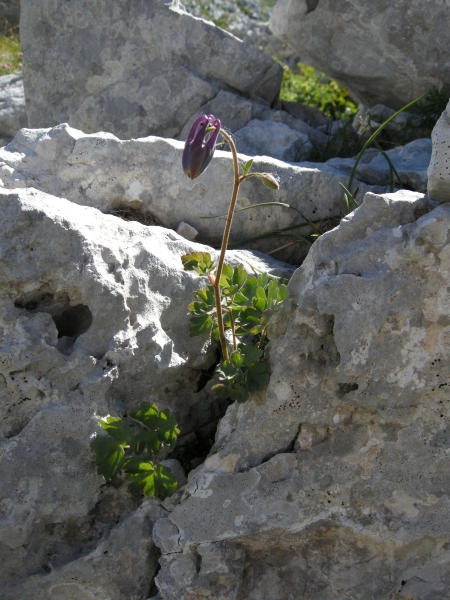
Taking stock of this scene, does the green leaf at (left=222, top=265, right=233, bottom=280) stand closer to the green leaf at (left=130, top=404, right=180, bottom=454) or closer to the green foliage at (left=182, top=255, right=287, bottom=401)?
the green foliage at (left=182, top=255, right=287, bottom=401)

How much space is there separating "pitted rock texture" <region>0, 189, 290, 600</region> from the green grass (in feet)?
15.8

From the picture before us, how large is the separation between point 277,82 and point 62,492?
10.2 feet

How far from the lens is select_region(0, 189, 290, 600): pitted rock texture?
217 cm

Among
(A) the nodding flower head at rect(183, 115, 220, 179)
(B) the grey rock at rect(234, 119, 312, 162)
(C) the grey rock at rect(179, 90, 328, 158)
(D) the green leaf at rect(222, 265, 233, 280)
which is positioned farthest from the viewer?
(C) the grey rock at rect(179, 90, 328, 158)

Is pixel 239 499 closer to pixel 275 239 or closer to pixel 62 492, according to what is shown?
pixel 62 492

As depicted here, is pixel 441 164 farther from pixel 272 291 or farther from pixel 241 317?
pixel 241 317

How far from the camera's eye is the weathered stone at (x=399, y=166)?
3.18 meters

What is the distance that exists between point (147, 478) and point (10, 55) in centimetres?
589

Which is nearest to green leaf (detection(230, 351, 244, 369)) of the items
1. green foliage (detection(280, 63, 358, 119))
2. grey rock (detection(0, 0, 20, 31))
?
green foliage (detection(280, 63, 358, 119))

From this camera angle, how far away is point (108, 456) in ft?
7.02

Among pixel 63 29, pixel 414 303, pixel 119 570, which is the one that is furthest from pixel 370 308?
pixel 63 29

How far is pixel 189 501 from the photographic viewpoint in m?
2.20

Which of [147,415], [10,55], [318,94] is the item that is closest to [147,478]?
[147,415]

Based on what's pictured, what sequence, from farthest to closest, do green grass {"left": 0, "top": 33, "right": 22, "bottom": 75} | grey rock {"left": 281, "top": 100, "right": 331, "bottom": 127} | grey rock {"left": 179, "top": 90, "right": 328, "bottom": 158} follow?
green grass {"left": 0, "top": 33, "right": 22, "bottom": 75}, grey rock {"left": 281, "top": 100, "right": 331, "bottom": 127}, grey rock {"left": 179, "top": 90, "right": 328, "bottom": 158}
